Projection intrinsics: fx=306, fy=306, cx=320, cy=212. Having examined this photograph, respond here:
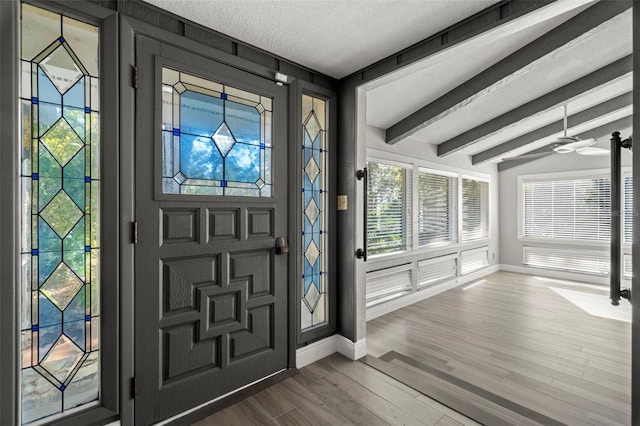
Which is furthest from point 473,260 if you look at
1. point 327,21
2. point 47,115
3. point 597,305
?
point 47,115

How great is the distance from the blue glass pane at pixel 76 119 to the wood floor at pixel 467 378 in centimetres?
186

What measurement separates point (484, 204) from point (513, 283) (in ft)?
5.64

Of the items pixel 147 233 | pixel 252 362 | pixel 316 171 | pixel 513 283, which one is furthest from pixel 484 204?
pixel 147 233

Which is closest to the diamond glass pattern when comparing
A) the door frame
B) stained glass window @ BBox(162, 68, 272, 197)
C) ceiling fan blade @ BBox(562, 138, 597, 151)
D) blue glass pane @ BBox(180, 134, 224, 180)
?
the door frame

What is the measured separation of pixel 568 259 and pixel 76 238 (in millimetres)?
7508

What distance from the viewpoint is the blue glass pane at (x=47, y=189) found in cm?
156

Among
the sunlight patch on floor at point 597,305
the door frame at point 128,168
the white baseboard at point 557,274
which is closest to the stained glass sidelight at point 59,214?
the door frame at point 128,168

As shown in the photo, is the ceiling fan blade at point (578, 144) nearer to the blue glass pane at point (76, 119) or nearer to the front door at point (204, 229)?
the front door at point (204, 229)

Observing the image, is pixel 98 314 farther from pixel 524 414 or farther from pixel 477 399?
pixel 524 414

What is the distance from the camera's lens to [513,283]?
5.62m

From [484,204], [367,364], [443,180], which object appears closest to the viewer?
[367,364]

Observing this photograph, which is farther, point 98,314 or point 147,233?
point 147,233

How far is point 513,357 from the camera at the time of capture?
2820mm

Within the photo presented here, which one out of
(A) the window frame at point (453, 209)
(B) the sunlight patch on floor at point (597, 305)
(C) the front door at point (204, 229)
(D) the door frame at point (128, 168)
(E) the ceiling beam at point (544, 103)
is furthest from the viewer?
(A) the window frame at point (453, 209)
